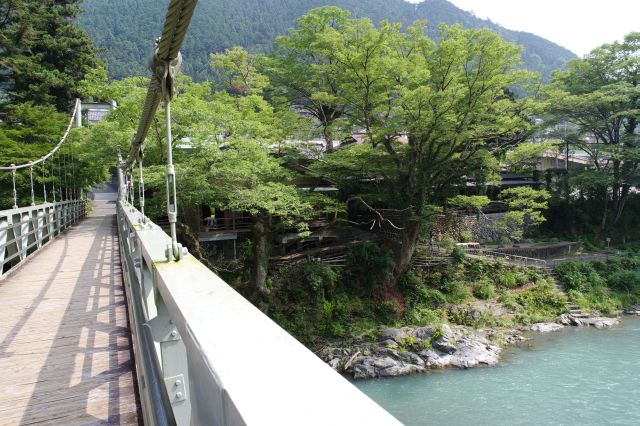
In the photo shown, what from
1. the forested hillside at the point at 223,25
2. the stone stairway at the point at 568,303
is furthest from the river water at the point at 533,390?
the forested hillside at the point at 223,25

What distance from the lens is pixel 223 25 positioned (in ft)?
292

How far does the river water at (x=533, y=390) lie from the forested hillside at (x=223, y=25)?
5274cm

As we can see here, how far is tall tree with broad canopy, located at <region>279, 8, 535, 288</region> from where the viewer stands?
13.0 meters

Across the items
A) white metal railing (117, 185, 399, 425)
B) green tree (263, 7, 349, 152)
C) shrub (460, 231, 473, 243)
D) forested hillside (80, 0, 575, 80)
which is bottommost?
shrub (460, 231, 473, 243)

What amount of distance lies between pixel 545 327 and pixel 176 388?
16.2m

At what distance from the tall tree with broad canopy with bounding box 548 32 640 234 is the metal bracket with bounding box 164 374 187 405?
22213 millimetres

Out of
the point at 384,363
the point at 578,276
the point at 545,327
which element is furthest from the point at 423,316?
the point at 578,276

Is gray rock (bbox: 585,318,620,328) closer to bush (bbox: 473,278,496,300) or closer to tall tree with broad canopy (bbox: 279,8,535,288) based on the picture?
bush (bbox: 473,278,496,300)

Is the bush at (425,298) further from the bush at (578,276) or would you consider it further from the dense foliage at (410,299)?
the bush at (578,276)

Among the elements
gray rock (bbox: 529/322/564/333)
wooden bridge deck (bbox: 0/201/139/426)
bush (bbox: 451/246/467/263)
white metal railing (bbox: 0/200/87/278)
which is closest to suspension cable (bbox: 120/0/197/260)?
wooden bridge deck (bbox: 0/201/139/426)

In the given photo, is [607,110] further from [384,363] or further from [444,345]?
[384,363]

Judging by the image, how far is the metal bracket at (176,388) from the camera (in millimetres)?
1284

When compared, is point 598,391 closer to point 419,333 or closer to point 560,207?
point 419,333

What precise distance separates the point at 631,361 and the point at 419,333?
5.77m
